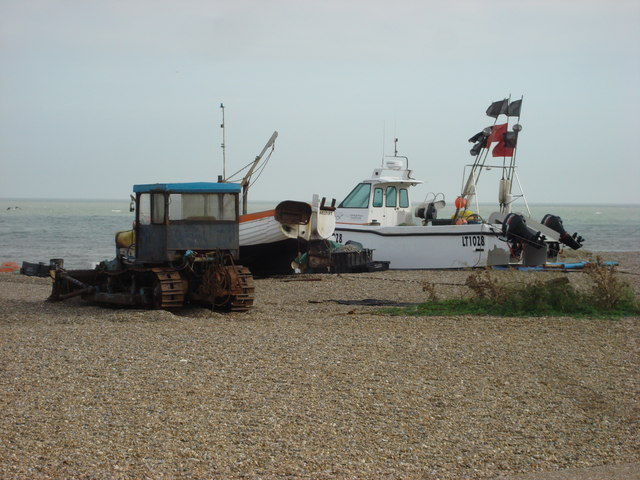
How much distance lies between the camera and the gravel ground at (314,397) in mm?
5895

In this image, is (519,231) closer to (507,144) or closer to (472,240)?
(472,240)

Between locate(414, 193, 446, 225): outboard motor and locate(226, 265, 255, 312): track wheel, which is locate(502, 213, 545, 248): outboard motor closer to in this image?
locate(414, 193, 446, 225): outboard motor

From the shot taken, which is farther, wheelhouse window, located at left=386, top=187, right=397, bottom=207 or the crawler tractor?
wheelhouse window, located at left=386, top=187, right=397, bottom=207

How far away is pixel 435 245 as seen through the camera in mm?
21891

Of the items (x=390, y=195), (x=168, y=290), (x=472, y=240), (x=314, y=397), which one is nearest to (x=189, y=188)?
(x=168, y=290)

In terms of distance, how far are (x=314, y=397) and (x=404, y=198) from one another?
17360 mm

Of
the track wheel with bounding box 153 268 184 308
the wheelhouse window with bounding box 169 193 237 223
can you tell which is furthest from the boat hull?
the track wheel with bounding box 153 268 184 308

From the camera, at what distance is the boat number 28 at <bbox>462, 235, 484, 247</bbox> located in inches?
838

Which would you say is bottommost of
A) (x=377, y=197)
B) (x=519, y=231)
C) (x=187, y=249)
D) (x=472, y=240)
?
(x=187, y=249)

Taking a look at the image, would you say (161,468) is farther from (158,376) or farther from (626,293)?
(626,293)

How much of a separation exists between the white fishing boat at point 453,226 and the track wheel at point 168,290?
9369 mm

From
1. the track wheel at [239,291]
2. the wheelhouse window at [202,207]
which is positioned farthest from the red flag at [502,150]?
the track wheel at [239,291]

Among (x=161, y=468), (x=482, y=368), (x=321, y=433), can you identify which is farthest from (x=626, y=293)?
(x=161, y=468)

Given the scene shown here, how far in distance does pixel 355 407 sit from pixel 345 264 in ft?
44.9
